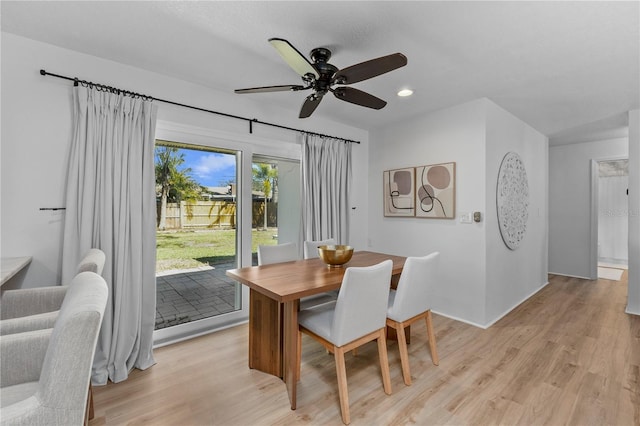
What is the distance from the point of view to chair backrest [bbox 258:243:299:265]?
8.99 feet

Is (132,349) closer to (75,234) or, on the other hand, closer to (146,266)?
(146,266)

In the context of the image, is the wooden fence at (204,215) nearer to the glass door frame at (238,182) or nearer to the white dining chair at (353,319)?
the glass door frame at (238,182)

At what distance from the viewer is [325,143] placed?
3666mm

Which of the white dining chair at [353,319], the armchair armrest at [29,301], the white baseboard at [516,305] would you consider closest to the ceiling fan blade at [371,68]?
the white dining chair at [353,319]

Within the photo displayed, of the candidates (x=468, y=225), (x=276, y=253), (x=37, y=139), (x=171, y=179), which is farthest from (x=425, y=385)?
(x=37, y=139)

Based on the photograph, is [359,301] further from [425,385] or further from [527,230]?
[527,230]

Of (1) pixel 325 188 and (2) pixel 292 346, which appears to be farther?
(1) pixel 325 188

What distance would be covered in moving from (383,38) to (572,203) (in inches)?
203

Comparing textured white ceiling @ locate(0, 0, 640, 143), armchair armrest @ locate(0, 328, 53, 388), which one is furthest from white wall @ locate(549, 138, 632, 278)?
armchair armrest @ locate(0, 328, 53, 388)

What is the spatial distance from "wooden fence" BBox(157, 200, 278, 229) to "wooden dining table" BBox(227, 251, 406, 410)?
943 mm

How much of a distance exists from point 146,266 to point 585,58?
3820mm

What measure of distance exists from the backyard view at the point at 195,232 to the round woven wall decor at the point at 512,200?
2.75 m

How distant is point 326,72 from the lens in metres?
1.88

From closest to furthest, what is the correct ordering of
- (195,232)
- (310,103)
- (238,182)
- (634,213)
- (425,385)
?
(425,385) → (310,103) → (195,232) → (238,182) → (634,213)
